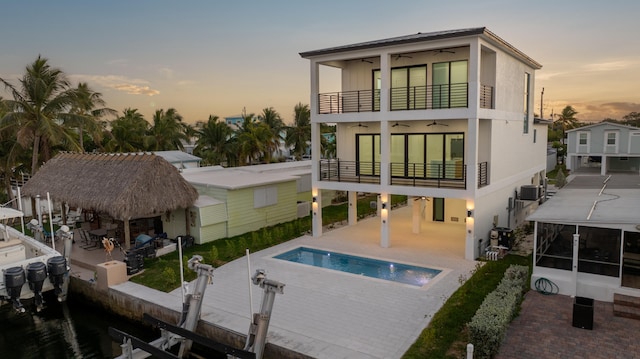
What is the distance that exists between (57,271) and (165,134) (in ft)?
102

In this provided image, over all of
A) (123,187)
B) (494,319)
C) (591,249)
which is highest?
(123,187)

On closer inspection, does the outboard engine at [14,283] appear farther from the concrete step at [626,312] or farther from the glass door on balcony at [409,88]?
the concrete step at [626,312]

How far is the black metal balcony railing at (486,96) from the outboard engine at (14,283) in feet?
59.3

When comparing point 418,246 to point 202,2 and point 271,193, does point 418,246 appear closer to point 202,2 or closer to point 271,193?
point 271,193

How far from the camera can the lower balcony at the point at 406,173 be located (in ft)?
58.0

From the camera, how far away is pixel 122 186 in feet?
58.1

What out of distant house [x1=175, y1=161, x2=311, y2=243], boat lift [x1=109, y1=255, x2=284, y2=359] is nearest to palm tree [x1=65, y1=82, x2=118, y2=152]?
distant house [x1=175, y1=161, x2=311, y2=243]

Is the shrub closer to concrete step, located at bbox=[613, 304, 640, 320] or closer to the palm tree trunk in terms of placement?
concrete step, located at bbox=[613, 304, 640, 320]

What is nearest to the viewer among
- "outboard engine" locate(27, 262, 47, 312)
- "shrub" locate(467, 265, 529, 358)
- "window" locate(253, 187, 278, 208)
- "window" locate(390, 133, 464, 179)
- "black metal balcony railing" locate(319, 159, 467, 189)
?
"shrub" locate(467, 265, 529, 358)

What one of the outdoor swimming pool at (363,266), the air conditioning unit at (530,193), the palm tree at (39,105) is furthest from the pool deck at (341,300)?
the palm tree at (39,105)

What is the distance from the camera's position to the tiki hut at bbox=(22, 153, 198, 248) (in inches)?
678

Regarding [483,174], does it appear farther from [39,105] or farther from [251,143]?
[251,143]

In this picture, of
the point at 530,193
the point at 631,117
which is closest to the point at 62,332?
the point at 530,193

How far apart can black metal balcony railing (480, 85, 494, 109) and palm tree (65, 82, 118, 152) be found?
72.6 ft
